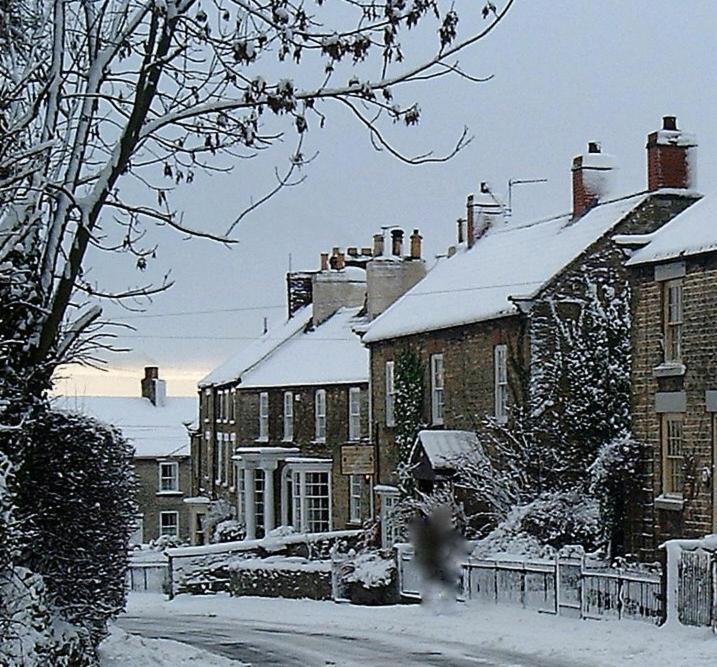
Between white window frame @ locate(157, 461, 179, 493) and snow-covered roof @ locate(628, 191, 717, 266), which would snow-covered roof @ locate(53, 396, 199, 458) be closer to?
white window frame @ locate(157, 461, 179, 493)

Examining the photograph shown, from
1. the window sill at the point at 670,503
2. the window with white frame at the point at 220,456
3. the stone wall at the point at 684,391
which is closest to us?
the stone wall at the point at 684,391

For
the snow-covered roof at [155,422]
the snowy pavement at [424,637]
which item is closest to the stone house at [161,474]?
the snow-covered roof at [155,422]

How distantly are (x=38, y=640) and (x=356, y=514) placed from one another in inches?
1290

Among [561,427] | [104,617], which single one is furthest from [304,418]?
[104,617]

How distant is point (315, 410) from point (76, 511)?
33.1 metres

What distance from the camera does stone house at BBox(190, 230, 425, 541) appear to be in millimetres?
46719

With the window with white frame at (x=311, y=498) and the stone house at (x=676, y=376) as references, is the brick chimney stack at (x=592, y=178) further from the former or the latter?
the window with white frame at (x=311, y=498)

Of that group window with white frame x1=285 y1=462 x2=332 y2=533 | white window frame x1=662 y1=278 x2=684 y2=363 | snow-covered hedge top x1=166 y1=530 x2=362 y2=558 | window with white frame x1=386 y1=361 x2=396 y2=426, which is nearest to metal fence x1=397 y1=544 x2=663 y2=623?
white window frame x1=662 y1=278 x2=684 y2=363

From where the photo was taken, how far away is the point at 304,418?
4931 cm

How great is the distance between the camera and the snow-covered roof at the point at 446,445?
34.8 meters

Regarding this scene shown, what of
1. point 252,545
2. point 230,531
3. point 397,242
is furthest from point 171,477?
point 252,545

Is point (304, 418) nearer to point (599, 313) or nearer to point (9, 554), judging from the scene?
point (599, 313)

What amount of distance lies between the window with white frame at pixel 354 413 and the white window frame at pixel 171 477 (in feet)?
75.5

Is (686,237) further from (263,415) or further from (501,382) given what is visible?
(263,415)
